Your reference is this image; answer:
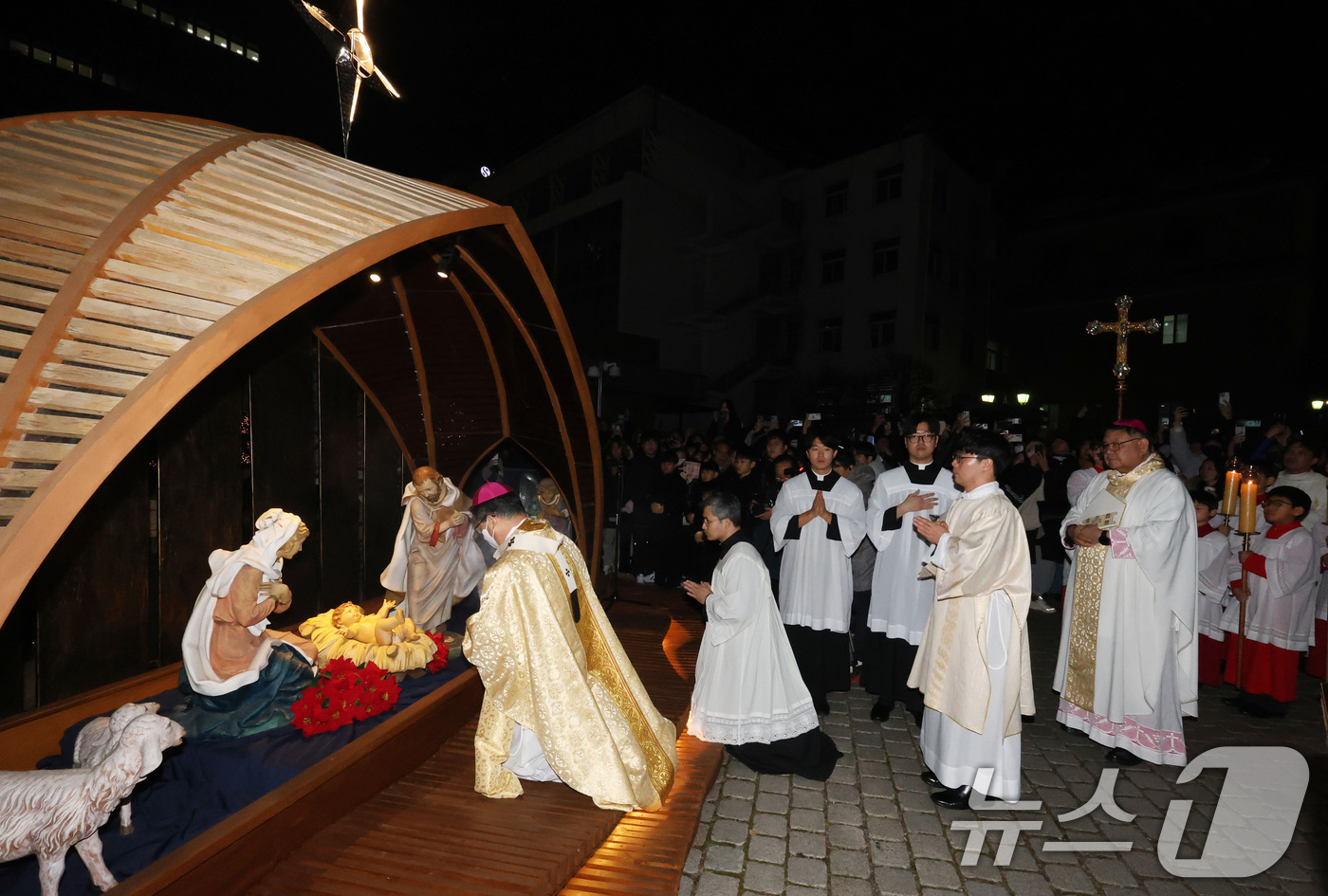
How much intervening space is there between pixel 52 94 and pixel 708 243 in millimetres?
19353

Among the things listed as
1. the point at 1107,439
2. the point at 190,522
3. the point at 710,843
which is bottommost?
the point at 710,843

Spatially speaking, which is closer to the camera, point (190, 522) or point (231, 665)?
point (231, 665)

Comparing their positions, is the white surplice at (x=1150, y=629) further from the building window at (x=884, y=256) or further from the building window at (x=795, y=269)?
the building window at (x=795, y=269)

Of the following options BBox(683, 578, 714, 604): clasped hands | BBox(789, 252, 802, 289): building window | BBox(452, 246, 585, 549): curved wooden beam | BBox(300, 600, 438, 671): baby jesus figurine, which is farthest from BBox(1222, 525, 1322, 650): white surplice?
BBox(789, 252, 802, 289): building window

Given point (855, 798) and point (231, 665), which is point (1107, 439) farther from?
point (231, 665)

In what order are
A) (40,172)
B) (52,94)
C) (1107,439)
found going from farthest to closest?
(52,94), (1107,439), (40,172)

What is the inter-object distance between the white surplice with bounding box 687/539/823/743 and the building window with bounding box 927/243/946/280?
23.0 m

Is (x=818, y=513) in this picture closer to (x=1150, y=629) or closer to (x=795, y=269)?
(x=1150, y=629)

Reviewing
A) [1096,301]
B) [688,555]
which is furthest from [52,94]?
[1096,301]

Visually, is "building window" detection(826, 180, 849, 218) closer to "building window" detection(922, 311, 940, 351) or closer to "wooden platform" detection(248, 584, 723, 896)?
"building window" detection(922, 311, 940, 351)

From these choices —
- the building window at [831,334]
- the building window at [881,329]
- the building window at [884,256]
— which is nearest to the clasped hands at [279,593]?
the building window at [881,329]

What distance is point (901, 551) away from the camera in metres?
5.46

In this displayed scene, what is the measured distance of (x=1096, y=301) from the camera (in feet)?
72.8

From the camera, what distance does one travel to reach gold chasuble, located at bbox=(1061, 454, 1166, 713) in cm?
491
